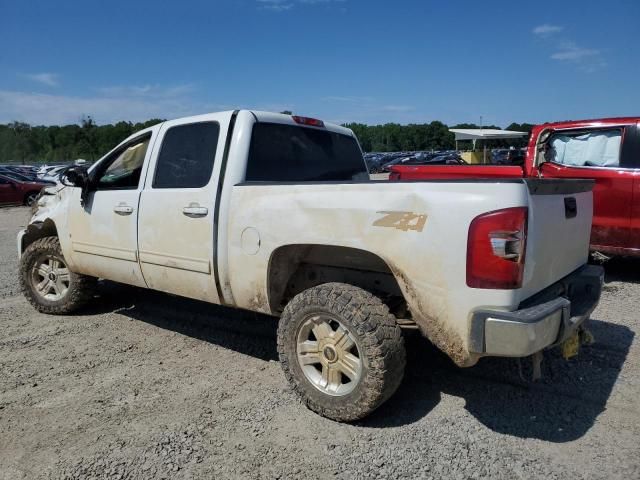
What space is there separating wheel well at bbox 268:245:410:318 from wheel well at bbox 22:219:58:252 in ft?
9.83

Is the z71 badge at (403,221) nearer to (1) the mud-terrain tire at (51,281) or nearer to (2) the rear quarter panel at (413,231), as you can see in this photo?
(2) the rear quarter panel at (413,231)

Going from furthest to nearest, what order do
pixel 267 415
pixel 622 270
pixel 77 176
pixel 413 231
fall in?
pixel 622 270, pixel 77 176, pixel 267 415, pixel 413 231

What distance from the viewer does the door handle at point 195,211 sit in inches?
149

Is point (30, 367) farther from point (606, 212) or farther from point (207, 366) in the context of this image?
point (606, 212)

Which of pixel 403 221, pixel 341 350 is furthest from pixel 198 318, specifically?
pixel 403 221

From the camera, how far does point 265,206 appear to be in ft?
11.3

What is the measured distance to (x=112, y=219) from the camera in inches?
180

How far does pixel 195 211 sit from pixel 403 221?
1693 millimetres

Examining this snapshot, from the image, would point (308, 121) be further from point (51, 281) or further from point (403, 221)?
point (51, 281)

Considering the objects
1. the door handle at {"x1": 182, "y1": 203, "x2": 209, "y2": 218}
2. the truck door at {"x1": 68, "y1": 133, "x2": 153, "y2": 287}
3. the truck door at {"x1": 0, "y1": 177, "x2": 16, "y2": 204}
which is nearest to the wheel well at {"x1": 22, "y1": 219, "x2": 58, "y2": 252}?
the truck door at {"x1": 68, "y1": 133, "x2": 153, "y2": 287}

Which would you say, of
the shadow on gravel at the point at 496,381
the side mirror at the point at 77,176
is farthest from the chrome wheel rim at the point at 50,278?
the side mirror at the point at 77,176

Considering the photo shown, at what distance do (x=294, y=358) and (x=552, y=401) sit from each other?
173 cm

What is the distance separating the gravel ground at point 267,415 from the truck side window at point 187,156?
1469 mm

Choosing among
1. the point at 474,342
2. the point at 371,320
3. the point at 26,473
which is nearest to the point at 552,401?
the point at 474,342
